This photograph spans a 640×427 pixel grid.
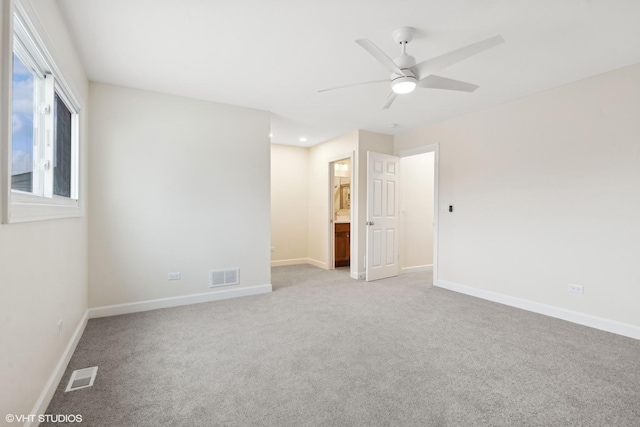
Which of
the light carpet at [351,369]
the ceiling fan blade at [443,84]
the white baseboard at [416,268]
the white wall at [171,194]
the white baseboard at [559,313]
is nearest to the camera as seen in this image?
the light carpet at [351,369]

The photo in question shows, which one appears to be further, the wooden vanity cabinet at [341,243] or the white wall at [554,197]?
the wooden vanity cabinet at [341,243]

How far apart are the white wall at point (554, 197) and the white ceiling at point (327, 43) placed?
35 cm

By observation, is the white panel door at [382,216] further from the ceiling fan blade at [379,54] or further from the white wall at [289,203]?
the ceiling fan blade at [379,54]

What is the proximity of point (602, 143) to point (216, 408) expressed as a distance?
4.16 meters

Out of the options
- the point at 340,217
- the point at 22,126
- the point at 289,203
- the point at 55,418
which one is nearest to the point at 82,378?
the point at 55,418

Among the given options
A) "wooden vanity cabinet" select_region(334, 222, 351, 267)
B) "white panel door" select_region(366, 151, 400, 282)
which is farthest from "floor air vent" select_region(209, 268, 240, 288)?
"wooden vanity cabinet" select_region(334, 222, 351, 267)

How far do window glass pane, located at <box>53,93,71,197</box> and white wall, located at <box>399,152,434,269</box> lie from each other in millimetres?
4802

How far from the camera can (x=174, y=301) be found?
363cm

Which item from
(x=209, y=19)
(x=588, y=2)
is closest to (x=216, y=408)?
(x=209, y=19)

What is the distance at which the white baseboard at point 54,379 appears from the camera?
1.64 m

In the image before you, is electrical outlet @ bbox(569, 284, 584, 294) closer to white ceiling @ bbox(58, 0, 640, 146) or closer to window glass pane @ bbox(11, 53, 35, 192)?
white ceiling @ bbox(58, 0, 640, 146)

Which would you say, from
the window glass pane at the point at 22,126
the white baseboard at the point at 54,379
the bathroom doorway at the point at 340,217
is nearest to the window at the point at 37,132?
the window glass pane at the point at 22,126

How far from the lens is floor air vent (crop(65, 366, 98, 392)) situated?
200 cm

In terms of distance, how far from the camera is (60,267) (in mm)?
2156
